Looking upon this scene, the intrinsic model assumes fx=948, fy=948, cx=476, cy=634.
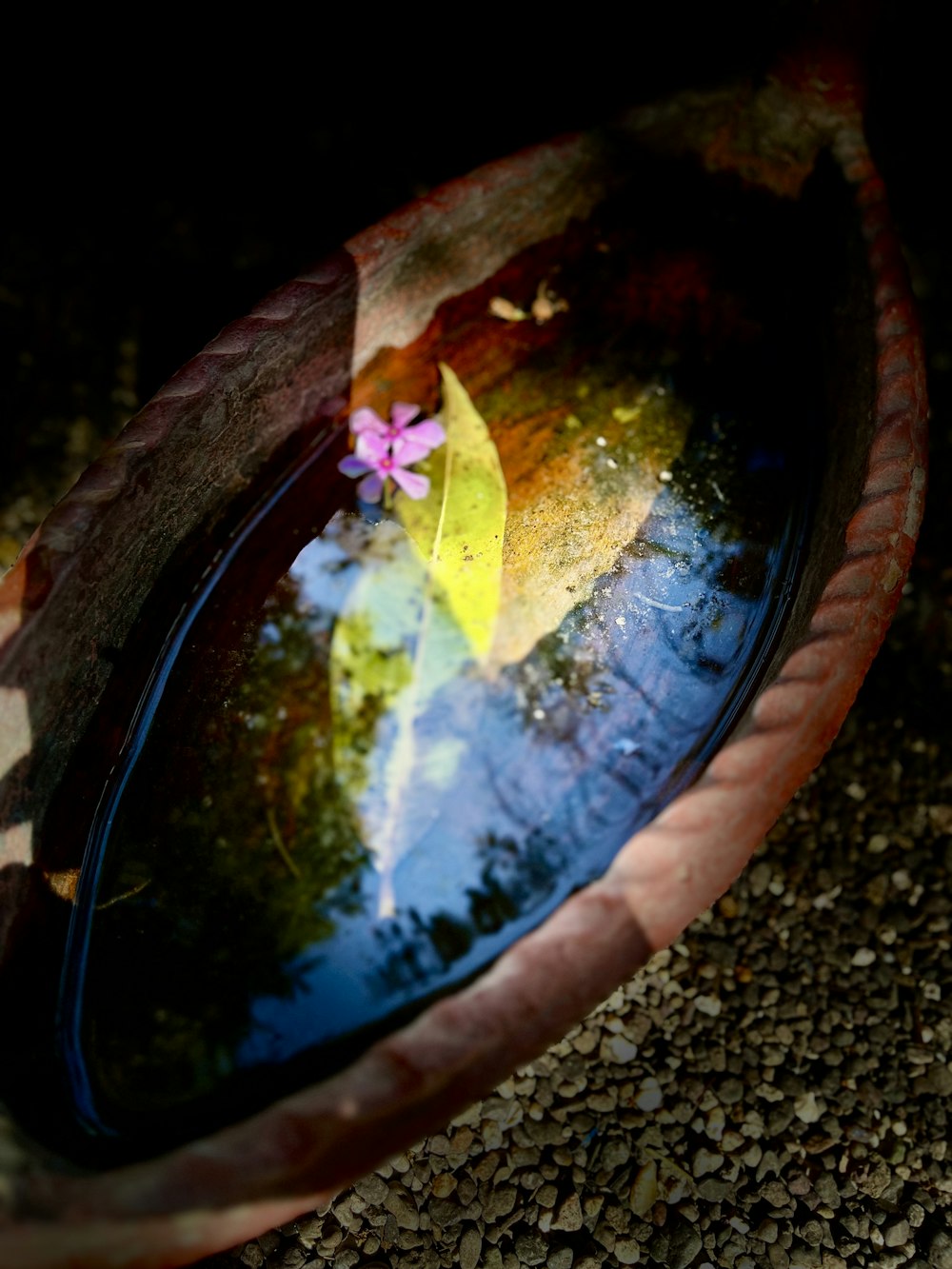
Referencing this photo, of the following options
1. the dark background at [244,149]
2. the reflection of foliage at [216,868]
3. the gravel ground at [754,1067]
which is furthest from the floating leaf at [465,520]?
the dark background at [244,149]

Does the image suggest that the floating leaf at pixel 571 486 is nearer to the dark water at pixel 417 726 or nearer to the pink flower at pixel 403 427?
the dark water at pixel 417 726

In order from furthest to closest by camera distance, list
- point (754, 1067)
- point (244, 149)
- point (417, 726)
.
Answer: point (244, 149) < point (754, 1067) < point (417, 726)

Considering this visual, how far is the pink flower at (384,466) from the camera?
6.49ft

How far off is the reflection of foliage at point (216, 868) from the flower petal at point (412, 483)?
386mm

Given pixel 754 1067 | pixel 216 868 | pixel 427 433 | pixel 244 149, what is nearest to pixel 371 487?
pixel 427 433

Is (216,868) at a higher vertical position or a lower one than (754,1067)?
higher

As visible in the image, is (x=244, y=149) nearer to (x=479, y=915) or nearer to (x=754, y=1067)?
(x=479, y=915)

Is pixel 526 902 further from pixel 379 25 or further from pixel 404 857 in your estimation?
pixel 379 25

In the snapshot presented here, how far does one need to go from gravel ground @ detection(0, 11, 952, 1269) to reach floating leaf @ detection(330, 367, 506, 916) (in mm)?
655

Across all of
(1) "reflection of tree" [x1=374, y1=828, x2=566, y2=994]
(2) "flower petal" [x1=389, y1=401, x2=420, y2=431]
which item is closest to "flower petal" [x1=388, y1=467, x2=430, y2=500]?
(2) "flower petal" [x1=389, y1=401, x2=420, y2=431]

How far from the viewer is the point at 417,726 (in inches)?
70.1

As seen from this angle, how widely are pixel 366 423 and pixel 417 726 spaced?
68cm

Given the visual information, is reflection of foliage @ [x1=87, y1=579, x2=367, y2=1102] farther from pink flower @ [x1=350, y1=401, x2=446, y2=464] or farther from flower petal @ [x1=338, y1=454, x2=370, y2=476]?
pink flower @ [x1=350, y1=401, x2=446, y2=464]

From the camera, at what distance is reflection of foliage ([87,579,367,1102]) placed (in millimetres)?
1521
